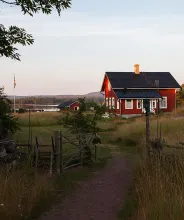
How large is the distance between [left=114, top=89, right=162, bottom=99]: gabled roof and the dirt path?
95.1 feet

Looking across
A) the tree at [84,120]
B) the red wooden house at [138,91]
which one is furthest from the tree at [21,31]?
the red wooden house at [138,91]

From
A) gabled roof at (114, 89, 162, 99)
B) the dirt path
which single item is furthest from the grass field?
gabled roof at (114, 89, 162, 99)

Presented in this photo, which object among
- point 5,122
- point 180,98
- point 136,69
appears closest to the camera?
point 5,122

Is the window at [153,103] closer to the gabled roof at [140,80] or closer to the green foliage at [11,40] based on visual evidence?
the gabled roof at [140,80]

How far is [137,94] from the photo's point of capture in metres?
42.1

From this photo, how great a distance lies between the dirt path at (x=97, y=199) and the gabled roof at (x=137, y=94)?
29.0 meters

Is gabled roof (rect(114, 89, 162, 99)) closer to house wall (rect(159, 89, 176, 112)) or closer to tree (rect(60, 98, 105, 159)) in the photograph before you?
house wall (rect(159, 89, 176, 112))

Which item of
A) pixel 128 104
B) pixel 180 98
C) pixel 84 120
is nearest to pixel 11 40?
pixel 84 120

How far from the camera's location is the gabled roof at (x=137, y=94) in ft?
136

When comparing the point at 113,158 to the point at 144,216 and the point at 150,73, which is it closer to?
the point at 144,216

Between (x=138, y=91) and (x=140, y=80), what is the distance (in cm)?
172

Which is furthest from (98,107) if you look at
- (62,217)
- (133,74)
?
(133,74)

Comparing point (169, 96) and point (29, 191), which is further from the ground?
point (169, 96)

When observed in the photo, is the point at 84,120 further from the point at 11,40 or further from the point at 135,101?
the point at 135,101
